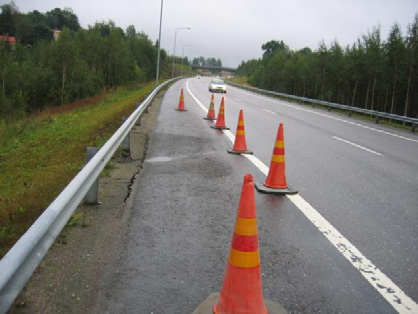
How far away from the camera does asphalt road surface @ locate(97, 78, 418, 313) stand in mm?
3152

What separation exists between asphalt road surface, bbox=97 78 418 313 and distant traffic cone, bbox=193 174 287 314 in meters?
0.21

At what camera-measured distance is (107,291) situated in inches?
121

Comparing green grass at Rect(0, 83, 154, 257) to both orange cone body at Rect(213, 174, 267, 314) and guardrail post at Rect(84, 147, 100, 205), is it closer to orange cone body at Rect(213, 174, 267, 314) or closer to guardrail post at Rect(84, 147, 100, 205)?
guardrail post at Rect(84, 147, 100, 205)

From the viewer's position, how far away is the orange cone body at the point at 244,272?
2764mm

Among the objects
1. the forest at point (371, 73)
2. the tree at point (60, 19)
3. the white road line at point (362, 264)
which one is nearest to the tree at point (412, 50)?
the forest at point (371, 73)

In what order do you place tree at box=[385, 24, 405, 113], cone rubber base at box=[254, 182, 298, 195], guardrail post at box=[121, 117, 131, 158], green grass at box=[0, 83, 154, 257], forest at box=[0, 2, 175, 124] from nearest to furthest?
green grass at box=[0, 83, 154, 257]
cone rubber base at box=[254, 182, 298, 195]
guardrail post at box=[121, 117, 131, 158]
tree at box=[385, 24, 405, 113]
forest at box=[0, 2, 175, 124]

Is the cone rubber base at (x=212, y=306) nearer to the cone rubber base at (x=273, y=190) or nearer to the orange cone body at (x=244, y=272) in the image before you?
the orange cone body at (x=244, y=272)

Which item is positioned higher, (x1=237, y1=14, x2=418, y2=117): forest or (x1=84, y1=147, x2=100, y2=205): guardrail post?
(x1=237, y1=14, x2=418, y2=117): forest

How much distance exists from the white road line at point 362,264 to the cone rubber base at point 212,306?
0.88 metres

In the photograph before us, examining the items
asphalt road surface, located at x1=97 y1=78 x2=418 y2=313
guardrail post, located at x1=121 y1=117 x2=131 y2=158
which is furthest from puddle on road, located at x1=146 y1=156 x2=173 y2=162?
guardrail post, located at x1=121 y1=117 x2=131 y2=158

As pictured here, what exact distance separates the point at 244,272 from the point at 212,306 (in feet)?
1.11

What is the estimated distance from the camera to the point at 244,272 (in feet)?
9.22

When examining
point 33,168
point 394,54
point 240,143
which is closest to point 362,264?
point 240,143

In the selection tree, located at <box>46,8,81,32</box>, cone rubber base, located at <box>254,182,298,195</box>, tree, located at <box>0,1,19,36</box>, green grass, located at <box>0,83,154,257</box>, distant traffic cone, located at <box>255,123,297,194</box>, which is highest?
tree, located at <box>46,8,81,32</box>
